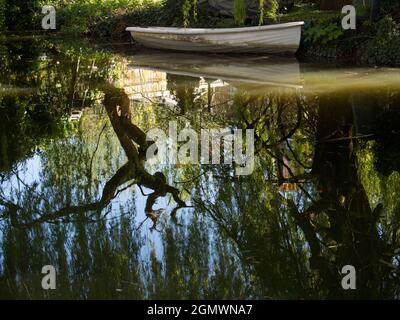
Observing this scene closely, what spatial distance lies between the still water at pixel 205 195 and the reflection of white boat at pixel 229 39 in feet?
11.7

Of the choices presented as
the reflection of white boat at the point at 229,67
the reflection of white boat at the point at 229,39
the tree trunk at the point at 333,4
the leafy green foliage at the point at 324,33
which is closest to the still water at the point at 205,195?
the reflection of white boat at the point at 229,67

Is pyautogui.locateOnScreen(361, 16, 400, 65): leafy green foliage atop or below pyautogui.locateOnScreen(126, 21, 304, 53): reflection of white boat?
below

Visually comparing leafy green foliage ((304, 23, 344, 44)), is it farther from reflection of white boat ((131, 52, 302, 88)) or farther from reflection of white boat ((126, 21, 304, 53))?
reflection of white boat ((131, 52, 302, 88))

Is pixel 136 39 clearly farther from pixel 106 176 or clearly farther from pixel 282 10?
pixel 106 176

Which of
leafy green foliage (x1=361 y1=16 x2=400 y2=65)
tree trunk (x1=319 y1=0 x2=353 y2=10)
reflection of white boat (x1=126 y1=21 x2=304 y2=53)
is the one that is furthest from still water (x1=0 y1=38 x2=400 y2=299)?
tree trunk (x1=319 y1=0 x2=353 y2=10)

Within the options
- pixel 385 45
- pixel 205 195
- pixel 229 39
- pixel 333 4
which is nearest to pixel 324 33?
pixel 385 45

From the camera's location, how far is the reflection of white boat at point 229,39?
51.6 ft

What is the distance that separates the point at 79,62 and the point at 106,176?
32.3 feet

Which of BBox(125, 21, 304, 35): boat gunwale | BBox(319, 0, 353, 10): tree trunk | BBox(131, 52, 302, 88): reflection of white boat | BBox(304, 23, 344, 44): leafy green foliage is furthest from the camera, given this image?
BBox(319, 0, 353, 10): tree trunk

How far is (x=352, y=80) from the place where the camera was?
473 inches

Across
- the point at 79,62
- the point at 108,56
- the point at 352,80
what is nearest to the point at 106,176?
the point at 352,80

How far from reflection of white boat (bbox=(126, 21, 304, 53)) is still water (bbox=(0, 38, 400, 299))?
356cm

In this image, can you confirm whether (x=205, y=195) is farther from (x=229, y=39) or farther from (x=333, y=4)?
(x=333, y=4)

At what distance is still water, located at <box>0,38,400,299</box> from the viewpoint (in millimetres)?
4816
